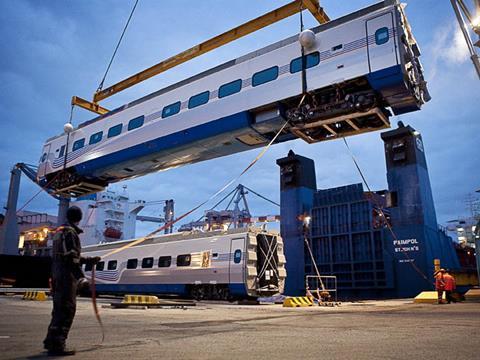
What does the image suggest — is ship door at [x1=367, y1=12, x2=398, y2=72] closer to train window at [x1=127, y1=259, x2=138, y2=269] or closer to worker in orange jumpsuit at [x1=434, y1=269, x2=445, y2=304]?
worker in orange jumpsuit at [x1=434, y1=269, x2=445, y2=304]

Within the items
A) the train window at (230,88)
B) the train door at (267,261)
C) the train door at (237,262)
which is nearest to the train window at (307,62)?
the train window at (230,88)

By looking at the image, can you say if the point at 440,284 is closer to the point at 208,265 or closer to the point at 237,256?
the point at 237,256

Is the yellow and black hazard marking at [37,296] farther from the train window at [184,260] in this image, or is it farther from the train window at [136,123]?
the train window at [136,123]

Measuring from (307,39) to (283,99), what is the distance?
4.95 ft

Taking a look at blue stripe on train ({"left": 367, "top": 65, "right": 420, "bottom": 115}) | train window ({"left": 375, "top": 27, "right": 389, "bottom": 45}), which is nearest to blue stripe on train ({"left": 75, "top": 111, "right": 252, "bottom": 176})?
blue stripe on train ({"left": 367, "top": 65, "right": 420, "bottom": 115})

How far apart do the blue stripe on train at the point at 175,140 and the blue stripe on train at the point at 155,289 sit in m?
5.16

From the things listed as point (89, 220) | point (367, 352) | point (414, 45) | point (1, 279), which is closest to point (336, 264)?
point (414, 45)

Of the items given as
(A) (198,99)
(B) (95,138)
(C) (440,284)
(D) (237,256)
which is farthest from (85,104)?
(C) (440,284)

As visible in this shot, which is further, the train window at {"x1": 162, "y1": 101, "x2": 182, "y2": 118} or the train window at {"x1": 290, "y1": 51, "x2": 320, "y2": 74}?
the train window at {"x1": 162, "y1": 101, "x2": 182, "y2": 118}

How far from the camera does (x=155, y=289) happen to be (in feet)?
52.4

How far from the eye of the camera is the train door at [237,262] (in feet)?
44.0

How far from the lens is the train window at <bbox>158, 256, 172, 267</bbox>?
51.3ft

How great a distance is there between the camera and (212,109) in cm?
1120

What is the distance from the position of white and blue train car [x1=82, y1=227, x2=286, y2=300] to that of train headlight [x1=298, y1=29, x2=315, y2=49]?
266 inches
